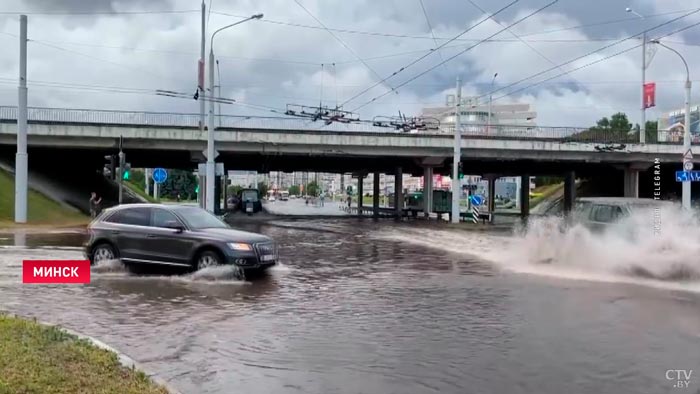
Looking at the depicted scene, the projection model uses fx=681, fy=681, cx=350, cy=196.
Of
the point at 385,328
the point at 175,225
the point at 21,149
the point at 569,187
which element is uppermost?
the point at 21,149


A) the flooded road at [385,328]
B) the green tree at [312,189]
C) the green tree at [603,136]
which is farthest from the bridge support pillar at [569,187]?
the green tree at [312,189]

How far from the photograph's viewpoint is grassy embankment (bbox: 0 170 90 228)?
3572 cm

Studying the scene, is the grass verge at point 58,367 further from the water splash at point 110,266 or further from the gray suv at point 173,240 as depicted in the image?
the water splash at point 110,266

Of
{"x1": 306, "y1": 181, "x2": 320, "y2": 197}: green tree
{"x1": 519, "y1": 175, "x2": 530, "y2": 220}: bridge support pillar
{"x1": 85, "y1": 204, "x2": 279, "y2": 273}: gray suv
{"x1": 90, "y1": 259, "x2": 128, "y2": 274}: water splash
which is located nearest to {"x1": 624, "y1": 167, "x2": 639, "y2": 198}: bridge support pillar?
{"x1": 519, "y1": 175, "x2": 530, "y2": 220}: bridge support pillar

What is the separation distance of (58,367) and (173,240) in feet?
28.0

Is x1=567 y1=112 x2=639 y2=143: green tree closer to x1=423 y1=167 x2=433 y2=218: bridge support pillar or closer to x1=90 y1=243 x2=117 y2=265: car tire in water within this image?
x1=423 y1=167 x2=433 y2=218: bridge support pillar

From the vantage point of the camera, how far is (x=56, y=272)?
1511 centimetres

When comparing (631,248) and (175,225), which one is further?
(631,248)

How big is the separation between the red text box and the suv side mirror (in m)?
1.92

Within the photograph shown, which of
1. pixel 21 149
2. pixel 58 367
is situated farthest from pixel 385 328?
pixel 21 149

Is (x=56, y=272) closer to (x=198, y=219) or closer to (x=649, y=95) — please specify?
(x=198, y=219)

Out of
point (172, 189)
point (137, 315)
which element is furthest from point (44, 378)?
point (172, 189)

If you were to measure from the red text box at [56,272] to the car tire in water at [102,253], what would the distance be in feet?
0.53

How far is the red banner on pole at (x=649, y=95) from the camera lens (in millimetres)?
43938
